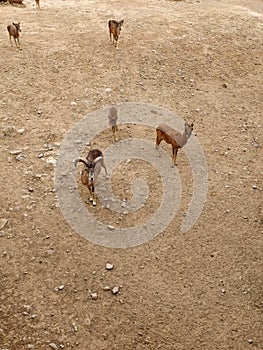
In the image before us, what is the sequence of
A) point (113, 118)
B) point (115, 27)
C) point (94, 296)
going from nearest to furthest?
point (94, 296), point (113, 118), point (115, 27)

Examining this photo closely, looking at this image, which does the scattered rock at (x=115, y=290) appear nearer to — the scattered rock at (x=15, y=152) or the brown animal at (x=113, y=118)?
the scattered rock at (x=15, y=152)

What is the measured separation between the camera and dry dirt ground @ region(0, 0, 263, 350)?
6.98 meters

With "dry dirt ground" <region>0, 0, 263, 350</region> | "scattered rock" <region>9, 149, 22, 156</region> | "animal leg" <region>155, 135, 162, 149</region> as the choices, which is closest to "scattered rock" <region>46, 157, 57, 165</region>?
"dry dirt ground" <region>0, 0, 263, 350</region>

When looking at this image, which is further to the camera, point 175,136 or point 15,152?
point 15,152

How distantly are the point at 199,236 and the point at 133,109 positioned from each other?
5.12 metres

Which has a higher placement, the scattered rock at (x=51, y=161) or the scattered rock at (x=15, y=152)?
the scattered rock at (x=15, y=152)

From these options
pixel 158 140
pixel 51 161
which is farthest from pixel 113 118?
pixel 51 161

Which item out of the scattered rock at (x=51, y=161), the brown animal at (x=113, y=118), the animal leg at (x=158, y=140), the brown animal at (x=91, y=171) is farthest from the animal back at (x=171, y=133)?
the scattered rock at (x=51, y=161)

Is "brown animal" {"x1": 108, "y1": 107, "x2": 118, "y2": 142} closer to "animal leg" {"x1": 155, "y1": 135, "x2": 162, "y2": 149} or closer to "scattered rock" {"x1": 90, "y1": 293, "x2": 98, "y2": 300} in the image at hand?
"animal leg" {"x1": 155, "y1": 135, "x2": 162, "y2": 149}

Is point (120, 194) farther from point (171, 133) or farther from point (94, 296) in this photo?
point (94, 296)

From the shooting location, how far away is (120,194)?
30.8ft

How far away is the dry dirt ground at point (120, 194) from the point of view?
698cm

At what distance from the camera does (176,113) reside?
1243 centimetres

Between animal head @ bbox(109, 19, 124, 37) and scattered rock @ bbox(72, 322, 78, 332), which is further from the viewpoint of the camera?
animal head @ bbox(109, 19, 124, 37)
